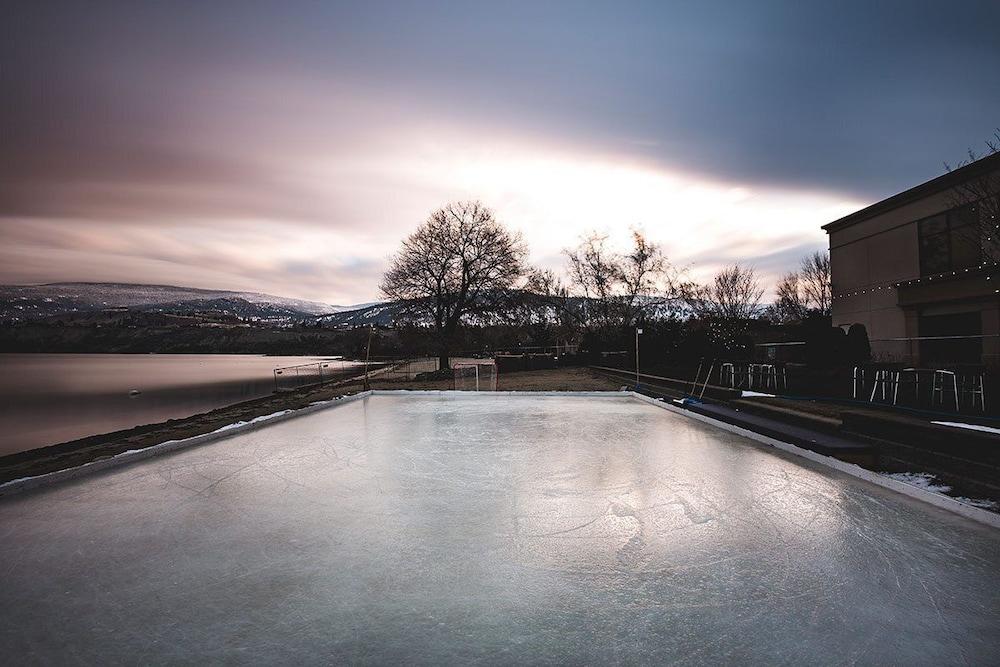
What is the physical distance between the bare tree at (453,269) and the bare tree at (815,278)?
3504 cm

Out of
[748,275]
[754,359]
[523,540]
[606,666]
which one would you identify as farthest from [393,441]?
[748,275]

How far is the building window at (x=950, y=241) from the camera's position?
1251cm

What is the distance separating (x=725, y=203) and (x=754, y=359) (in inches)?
649

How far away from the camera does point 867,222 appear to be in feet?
53.0

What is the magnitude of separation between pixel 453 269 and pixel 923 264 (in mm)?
19236

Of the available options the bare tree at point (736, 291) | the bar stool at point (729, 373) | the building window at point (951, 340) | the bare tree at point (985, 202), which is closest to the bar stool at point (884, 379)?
the building window at point (951, 340)

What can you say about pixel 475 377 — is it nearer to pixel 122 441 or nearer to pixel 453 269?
pixel 453 269

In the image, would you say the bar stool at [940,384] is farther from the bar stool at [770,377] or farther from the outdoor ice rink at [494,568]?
the outdoor ice rink at [494,568]

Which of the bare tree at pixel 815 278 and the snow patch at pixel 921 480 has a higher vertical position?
the bare tree at pixel 815 278

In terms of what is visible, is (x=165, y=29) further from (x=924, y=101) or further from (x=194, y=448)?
(x=924, y=101)

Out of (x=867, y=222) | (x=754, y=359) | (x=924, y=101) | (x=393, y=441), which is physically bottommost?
(x=393, y=441)

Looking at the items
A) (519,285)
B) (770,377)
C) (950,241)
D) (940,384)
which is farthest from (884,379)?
(519,285)

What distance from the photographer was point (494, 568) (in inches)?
106

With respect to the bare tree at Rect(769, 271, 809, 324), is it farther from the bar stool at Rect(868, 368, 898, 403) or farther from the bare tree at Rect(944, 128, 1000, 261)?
the bar stool at Rect(868, 368, 898, 403)
